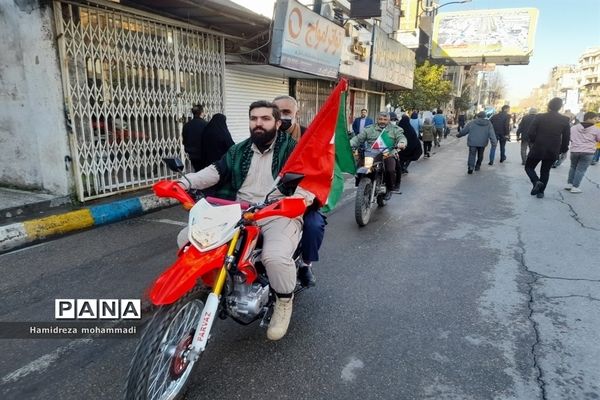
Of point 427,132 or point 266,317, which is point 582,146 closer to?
point 427,132

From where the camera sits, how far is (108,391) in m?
2.38

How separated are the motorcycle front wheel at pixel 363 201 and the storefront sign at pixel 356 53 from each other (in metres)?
8.70

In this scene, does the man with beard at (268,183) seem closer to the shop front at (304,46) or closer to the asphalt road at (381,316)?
the asphalt road at (381,316)

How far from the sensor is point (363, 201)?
5859 mm

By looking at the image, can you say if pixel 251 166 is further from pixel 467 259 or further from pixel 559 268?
pixel 559 268

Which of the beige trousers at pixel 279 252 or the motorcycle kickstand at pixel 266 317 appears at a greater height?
the beige trousers at pixel 279 252

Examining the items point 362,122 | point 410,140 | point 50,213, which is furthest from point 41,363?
point 362,122

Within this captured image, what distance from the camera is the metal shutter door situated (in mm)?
10438

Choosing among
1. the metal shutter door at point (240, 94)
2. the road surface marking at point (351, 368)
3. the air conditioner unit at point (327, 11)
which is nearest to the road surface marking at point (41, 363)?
the road surface marking at point (351, 368)

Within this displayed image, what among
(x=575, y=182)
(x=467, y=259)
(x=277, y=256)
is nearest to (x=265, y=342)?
(x=277, y=256)

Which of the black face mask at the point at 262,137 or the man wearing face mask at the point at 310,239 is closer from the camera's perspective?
the black face mask at the point at 262,137

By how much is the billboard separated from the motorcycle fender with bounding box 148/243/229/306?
36.3 m

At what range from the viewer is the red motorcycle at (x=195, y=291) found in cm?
200

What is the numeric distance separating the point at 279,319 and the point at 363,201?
3.31 m
